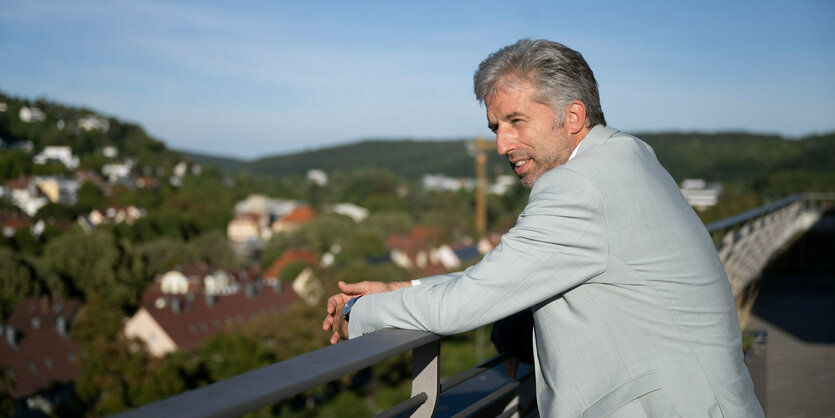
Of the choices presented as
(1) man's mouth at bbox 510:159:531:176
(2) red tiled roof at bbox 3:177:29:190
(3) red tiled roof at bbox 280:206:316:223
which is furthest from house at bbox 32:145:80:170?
(1) man's mouth at bbox 510:159:531:176

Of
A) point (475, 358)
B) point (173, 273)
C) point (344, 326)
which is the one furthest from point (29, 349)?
point (344, 326)

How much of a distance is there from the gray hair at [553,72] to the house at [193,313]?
4128 centimetres

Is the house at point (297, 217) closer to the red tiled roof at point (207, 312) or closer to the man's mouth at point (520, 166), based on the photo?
the red tiled roof at point (207, 312)

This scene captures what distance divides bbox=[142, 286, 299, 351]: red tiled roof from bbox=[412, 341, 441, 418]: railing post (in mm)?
43715

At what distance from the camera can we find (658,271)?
132 centimetres

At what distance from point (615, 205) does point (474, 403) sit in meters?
0.62

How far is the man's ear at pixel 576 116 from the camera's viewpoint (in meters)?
1.54

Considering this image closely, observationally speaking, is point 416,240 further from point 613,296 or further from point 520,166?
point 613,296

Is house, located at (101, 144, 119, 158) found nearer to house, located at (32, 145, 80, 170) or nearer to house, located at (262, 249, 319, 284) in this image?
house, located at (32, 145, 80, 170)

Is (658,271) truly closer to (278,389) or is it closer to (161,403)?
(278,389)

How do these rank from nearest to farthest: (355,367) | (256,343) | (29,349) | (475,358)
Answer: (355,367) → (256,343) → (475,358) → (29,349)

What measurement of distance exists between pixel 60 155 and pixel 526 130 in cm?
13499

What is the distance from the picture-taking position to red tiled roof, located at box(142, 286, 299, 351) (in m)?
46.1

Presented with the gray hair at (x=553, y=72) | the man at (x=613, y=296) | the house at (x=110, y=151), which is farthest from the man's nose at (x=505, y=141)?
the house at (x=110, y=151)
